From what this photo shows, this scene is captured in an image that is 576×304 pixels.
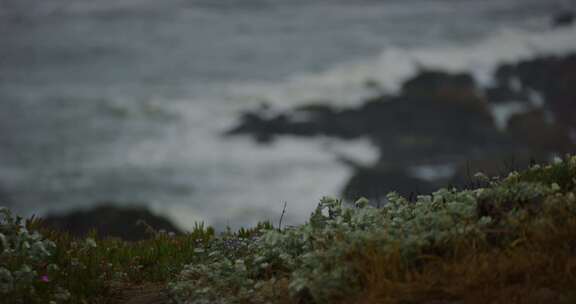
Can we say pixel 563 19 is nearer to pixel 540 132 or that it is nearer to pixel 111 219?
pixel 540 132

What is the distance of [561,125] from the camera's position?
87.2ft

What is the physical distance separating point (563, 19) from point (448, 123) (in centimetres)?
1144

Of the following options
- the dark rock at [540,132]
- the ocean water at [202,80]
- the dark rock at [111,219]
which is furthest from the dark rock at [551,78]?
the dark rock at [111,219]

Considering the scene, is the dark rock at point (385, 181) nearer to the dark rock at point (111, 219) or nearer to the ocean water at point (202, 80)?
the ocean water at point (202, 80)

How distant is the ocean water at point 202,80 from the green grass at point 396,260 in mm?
8182

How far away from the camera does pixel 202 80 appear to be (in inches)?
1132

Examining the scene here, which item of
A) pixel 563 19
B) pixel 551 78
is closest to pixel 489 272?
pixel 551 78

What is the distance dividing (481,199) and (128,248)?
364 centimetres

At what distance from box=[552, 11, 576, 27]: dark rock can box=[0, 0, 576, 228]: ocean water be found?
24.1 inches

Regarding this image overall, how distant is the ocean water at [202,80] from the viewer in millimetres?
20359

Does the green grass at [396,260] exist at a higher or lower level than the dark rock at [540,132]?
lower

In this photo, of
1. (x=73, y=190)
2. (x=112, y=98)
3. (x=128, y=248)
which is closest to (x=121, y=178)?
(x=73, y=190)

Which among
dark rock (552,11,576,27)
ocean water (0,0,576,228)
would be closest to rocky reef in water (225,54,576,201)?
ocean water (0,0,576,228)

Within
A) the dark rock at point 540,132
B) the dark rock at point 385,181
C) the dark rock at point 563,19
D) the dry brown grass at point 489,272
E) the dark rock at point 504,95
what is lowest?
the dry brown grass at point 489,272
